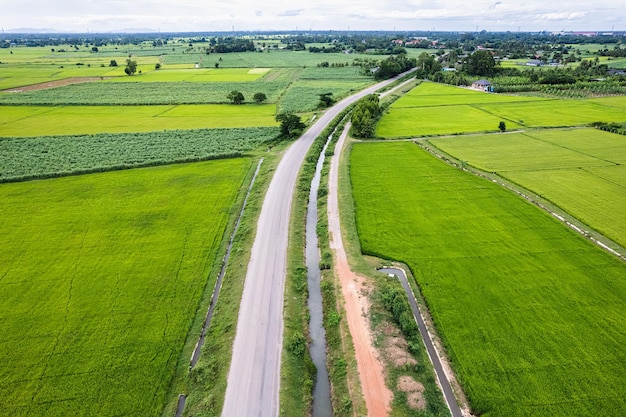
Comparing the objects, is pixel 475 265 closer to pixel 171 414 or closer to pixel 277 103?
pixel 171 414

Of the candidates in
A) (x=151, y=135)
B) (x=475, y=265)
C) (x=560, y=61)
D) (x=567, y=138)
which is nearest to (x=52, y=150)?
(x=151, y=135)

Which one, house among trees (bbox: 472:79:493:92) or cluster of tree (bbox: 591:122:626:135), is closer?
cluster of tree (bbox: 591:122:626:135)

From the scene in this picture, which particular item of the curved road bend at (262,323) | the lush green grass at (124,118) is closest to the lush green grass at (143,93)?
the lush green grass at (124,118)

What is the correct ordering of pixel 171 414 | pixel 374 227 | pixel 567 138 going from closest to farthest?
pixel 171 414
pixel 374 227
pixel 567 138

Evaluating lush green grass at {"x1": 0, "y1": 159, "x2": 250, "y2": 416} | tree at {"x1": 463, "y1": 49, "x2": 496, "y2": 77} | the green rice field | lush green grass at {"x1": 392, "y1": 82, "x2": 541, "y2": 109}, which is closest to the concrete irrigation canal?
lush green grass at {"x1": 0, "y1": 159, "x2": 250, "y2": 416}

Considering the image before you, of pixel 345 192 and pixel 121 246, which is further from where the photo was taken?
pixel 345 192

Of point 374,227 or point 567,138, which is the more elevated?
point 567,138

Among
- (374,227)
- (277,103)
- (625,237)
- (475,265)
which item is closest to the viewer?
(475,265)

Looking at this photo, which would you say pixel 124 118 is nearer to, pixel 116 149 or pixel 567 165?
pixel 116 149

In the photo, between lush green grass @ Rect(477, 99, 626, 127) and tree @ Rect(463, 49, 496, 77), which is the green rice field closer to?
lush green grass @ Rect(477, 99, 626, 127)
